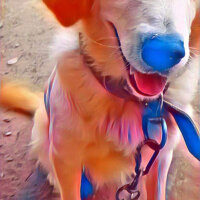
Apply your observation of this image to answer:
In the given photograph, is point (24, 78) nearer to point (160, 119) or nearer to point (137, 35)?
point (160, 119)

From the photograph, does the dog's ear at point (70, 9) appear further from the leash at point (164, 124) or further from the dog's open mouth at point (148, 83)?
the leash at point (164, 124)

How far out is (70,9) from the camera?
91cm

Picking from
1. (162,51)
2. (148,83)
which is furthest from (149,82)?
(162,51)

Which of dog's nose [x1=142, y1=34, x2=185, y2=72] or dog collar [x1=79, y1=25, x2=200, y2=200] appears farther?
dog collar [x1=79, y1=25, x2=200, y2=200]

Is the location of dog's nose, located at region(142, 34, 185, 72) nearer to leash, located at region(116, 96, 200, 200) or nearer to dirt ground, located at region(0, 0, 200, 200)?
leash, located at region(116, 96, 200, 200)

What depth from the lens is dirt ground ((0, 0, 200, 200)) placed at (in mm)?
1477

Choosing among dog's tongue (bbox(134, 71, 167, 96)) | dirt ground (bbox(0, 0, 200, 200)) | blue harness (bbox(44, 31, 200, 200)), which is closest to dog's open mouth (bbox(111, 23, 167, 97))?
dog's tongue (bbox(134, 71, 167, 96))

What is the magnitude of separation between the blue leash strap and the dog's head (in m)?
0.09

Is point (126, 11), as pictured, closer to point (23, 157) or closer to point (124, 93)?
point (124, 93)

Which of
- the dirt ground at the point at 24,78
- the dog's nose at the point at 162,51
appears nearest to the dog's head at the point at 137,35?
the dog's nose at the point at 162,51

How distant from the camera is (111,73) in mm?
1005

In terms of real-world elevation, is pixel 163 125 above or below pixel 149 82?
below

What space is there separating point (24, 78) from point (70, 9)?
781mm

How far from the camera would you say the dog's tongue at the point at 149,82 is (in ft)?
2.96
